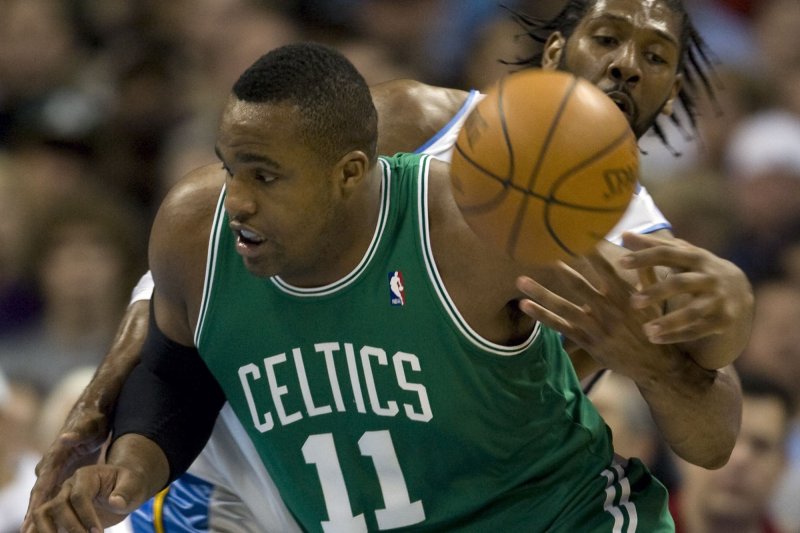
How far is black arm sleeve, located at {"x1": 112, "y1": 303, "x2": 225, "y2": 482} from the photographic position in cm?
394

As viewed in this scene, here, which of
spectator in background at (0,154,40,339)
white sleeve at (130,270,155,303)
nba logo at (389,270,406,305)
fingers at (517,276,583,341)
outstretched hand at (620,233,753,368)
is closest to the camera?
outstretched hand at (620,233,753,368)

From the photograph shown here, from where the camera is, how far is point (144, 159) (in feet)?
25.1

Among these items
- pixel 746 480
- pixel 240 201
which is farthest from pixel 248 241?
pixel 746 480

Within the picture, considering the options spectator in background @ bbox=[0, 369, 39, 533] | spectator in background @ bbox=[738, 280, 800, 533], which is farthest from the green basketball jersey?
spectator in background @ bbox=[738, 280, 800, 533]

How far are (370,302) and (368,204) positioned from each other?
23 centimetres

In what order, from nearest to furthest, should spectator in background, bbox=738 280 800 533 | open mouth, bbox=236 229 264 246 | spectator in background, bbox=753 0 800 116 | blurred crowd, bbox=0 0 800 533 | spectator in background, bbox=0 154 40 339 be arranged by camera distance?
1. open mouth, bbox=236 229 264 246
2. blurred crowd, bbox=0 0 800 533
3. spectator in background, bbox=738 280 800 533
4. spectator in background, bbox=0 154 40 339
5. spectator in background, bbox=753 0 800 116

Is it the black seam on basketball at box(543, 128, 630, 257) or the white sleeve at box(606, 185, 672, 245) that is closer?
the black seam on basketball at box(543, 128, 630, 257)

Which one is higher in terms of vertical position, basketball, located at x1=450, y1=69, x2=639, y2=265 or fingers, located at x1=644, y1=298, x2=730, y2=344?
basketball, located at x1=450, y1=69, x2=639, y2=265

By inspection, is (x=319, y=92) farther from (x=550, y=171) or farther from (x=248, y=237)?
(x=550, y=171)

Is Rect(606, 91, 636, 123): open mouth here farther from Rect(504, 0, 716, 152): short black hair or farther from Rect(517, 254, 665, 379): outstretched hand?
Rect(517, 254, 665, 379): outstretched hand

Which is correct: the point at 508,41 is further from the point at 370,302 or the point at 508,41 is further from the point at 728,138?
the point at 370,302

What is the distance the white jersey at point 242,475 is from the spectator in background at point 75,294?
2.33 m

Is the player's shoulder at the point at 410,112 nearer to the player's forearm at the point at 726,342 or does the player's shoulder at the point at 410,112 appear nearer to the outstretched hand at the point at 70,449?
the outstretched hand at the point at 70,449

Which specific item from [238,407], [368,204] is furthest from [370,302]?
[238,407]
